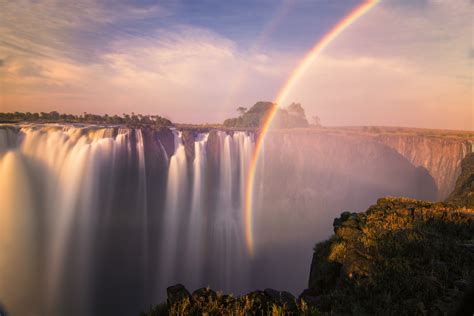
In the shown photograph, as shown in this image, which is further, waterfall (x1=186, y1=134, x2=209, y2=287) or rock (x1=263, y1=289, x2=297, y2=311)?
waterfall (x1=186, y1=134, x2=209, y2=287)

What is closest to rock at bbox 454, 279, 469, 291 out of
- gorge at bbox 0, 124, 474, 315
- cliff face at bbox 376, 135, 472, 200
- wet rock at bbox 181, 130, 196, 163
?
gorge at bbox 0, 124, 474, 315

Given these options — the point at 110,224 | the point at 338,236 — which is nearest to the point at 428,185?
the point at 338,236

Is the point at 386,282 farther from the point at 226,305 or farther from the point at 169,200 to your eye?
the point at 169,200

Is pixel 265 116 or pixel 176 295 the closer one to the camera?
pixel 176 295

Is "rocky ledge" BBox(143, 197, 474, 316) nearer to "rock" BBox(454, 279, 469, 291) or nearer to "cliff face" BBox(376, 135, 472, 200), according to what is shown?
"rock" BBox(454, 279, 469, 291)

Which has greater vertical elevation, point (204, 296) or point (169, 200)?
point (204, 296)

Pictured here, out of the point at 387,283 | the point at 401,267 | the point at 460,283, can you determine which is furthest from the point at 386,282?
the point at 460,283
